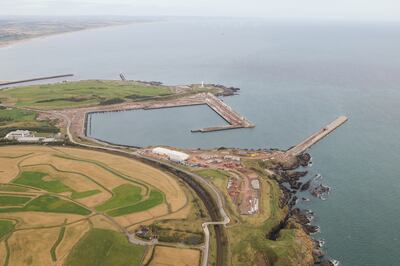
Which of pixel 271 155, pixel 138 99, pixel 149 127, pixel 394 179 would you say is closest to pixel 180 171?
pixel 271 155

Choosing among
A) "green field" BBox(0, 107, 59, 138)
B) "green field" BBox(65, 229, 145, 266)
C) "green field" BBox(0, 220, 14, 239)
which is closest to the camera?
"green field" BBox(65, 229, 145, 266)

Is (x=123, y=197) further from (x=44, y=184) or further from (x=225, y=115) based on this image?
(x=225, y=115)

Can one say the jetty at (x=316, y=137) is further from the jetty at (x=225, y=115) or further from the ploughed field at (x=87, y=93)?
the ploughed field at (x=87, y=93)

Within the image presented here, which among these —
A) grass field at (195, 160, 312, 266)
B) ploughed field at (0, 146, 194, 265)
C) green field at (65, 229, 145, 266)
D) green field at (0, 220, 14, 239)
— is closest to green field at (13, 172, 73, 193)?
ploughed field at (0, 146, 194, 265)

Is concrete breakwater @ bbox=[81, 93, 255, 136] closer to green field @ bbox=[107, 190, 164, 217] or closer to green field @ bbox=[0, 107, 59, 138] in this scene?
green field @ bbox=[0, 107, 59, 138]

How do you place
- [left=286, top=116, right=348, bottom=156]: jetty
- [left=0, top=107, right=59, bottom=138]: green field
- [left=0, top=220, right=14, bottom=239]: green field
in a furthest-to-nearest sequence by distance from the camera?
[left=0, top=107, right=59, bottom=138]: green field < [left=286, top=116, right=348, bottom=156]: jetty < [left=0, top=220, right=14, bottom=239]: green field

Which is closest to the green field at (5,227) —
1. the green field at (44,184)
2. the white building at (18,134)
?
the green field at (44,184)
